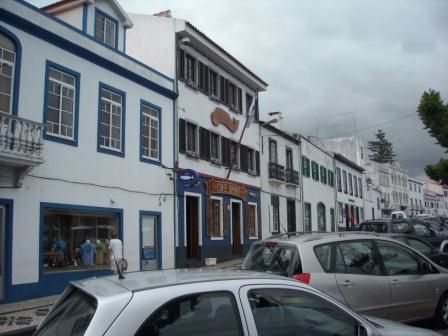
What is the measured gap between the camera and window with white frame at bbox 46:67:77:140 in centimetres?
1366

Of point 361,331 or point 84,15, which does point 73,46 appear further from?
point 361,331

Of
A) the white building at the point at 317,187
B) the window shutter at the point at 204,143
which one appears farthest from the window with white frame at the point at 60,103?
A: the white building at the point at 317,187

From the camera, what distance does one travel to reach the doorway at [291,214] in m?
30.4

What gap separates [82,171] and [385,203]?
59960mm

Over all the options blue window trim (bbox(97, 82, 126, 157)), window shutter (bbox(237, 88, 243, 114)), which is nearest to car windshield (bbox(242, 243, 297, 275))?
blue window trim (bbox(97, 82, 126, 157))

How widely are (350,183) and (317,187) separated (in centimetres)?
1164

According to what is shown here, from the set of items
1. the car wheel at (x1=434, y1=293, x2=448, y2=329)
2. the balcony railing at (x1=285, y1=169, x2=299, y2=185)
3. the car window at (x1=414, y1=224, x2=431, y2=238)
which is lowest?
the car wheel at (x1=434, y1=293, x2=448, y2=329)

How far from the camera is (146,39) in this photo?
20.9 m

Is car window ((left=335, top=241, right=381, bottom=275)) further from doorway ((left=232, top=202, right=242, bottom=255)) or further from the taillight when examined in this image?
doorway ((left=232, top=202, right=242, bottom=255))

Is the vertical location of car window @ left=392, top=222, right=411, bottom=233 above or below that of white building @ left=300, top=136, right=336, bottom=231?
below

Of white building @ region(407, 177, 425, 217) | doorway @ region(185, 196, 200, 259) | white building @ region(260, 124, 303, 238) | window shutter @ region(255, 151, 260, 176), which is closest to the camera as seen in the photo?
doorway @ region(185, 196, 200, 259)

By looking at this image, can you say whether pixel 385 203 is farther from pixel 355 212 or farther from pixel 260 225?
pixel 260 225

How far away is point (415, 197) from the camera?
8612cm

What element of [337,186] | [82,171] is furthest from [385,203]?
[82,171]
